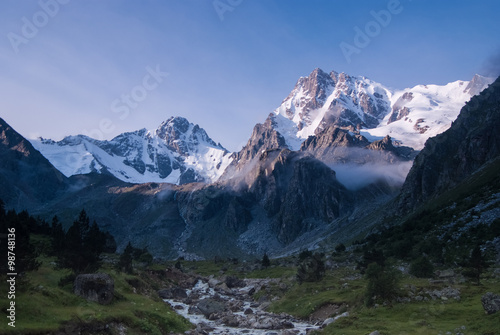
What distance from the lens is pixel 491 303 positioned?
89.6 feet

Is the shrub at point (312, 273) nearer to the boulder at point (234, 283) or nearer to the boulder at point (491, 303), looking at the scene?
the boulder at point (234, 283)

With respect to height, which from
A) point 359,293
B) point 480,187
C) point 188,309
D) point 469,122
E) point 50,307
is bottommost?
point 188,309

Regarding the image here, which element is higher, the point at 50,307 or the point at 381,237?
the point at 381,237

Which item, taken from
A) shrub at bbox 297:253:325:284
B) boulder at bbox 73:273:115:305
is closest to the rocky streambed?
shrub at bbox 297:253:325:284

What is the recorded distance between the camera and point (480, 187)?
329 feet

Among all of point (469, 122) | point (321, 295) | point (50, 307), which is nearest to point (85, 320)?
point (50, 307)

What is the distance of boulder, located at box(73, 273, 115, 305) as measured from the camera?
34000 millimetres

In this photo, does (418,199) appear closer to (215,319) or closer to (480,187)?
(480,187)

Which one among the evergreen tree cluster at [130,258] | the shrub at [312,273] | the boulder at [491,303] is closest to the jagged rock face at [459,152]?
the shrub at [312,273]

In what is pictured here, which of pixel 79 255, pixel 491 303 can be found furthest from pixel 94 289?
pixel 491 303

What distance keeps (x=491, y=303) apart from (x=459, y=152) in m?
139

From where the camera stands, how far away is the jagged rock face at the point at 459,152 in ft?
445

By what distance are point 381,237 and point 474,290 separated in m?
84.5

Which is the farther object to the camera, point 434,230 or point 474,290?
point 434,230
